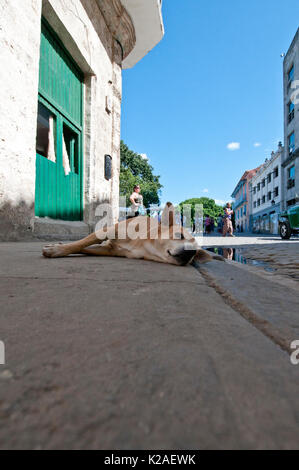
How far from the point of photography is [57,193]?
5.34 metres

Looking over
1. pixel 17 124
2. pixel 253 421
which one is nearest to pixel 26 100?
pixel 17 124

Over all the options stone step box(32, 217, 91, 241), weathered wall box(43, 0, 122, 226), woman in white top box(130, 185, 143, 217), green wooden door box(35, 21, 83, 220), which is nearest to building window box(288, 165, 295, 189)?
weathered wall box(43, 0, 122, 226)

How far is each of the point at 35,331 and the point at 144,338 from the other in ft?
0.88

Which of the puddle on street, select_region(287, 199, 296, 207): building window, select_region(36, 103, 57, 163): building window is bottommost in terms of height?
the puddle on street

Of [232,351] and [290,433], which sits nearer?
[290,433]

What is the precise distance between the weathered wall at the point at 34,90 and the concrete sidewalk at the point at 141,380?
3.35m

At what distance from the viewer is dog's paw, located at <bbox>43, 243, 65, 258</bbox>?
7.23 feet

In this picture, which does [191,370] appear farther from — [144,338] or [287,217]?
[287,217]

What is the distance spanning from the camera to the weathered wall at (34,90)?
140 inches

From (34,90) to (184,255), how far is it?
3762mm

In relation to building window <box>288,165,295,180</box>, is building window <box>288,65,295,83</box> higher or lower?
higher

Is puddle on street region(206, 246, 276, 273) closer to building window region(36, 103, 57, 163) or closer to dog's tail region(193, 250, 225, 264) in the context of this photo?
dog's tail region(193, 250, 225, 264)

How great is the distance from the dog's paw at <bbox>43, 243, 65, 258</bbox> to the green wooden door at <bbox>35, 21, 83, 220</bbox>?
109 inches

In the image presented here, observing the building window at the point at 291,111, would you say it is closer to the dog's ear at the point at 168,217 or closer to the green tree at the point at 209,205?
the dog's ear at the point at 168,217
